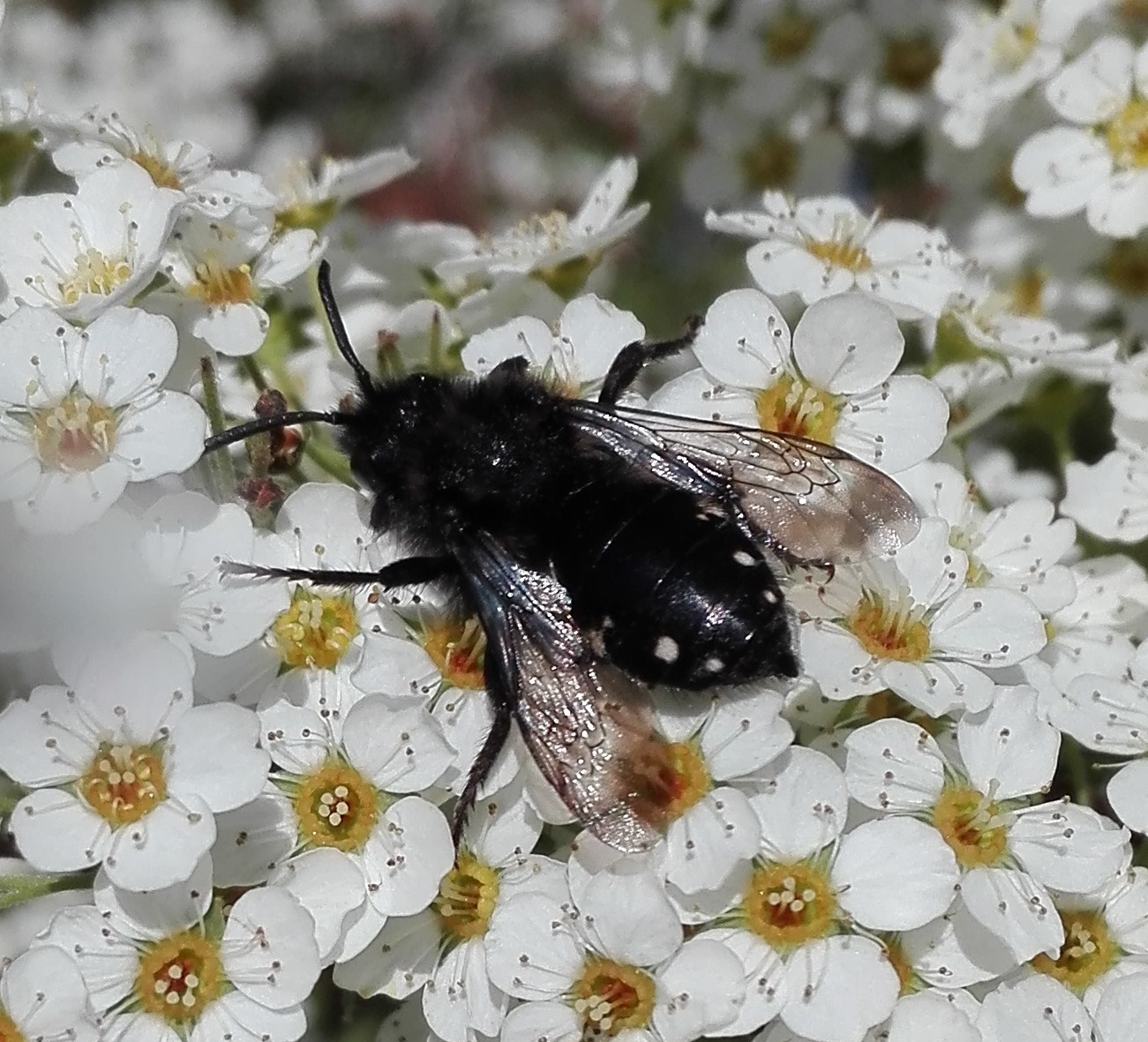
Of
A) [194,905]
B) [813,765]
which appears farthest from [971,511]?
[194,905]

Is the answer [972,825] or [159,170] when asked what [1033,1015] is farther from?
[159,170]

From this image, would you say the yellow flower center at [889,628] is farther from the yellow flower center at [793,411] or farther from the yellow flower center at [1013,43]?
the yellow flower center at [1013,43]

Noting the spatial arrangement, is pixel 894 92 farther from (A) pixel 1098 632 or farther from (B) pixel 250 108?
(B) pixel 250 108

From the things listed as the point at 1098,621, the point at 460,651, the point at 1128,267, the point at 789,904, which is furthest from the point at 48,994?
the point at 1128,267

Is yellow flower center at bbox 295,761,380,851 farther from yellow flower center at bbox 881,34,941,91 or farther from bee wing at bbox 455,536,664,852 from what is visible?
yellow flower center at bbox 881,34,941,91

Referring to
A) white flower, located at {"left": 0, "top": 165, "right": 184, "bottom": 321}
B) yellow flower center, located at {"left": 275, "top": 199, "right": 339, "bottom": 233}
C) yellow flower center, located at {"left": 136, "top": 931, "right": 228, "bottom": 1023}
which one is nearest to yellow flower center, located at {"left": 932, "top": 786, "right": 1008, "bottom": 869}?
yellow flower center, located at {"left": 136, "top": 931, "right": 228, "bottom": 1023}
